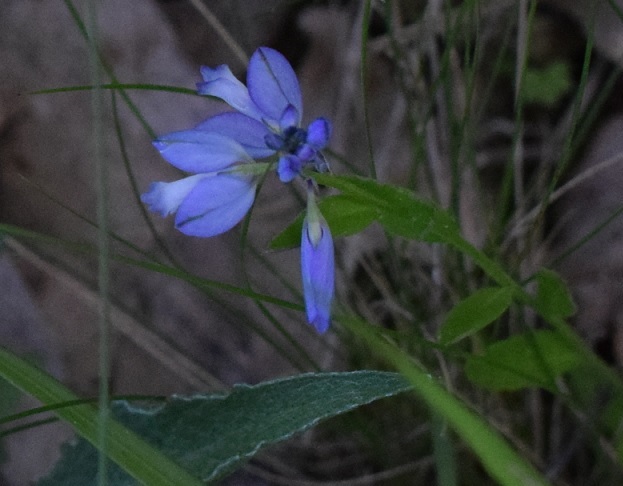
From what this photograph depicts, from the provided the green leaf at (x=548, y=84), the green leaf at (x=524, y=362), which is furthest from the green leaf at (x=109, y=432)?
the green leaf at (x=548, y=84)

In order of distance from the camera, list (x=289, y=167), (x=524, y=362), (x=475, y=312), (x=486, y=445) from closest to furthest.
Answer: (x=486, y=445) → (x=289, y=167) → (x=475, y=312) → (x=524, y=362)

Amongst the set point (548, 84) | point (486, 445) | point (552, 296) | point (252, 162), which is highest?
point (548, 84)

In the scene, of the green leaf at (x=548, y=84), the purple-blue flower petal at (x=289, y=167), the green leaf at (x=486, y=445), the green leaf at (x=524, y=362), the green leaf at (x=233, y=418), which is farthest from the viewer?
the green leaf at (x=548, y=84)

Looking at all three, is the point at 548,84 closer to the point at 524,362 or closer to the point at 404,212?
the point at 524,362

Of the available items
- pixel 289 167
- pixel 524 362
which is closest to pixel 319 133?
pixel 289 167

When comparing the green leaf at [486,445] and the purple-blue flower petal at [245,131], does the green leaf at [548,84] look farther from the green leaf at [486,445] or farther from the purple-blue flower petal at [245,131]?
the green leaf at [486,445]

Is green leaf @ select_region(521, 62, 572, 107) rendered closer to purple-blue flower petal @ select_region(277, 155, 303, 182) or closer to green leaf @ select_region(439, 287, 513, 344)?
green leaf @ select_region(439, 287, 513, 344)

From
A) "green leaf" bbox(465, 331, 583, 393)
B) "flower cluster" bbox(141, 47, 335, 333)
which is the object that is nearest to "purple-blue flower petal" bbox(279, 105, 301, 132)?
"flower cluster" bbox(141, 47, 335, 333)
